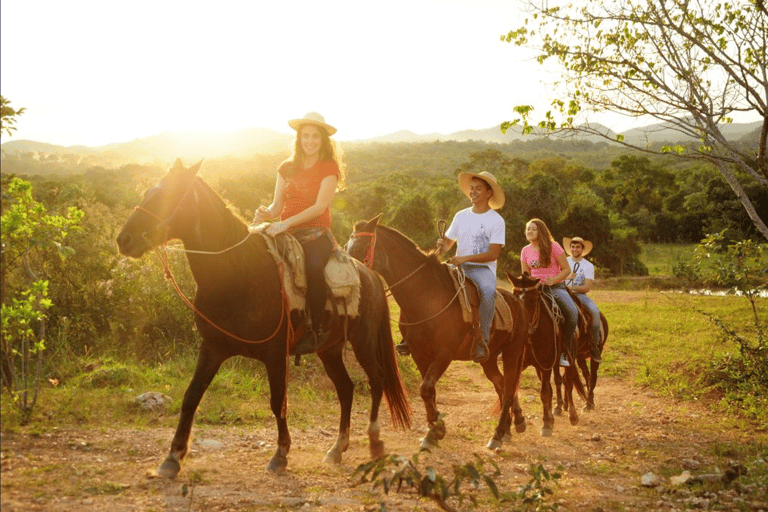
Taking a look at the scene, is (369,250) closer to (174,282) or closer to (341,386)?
(341,386)

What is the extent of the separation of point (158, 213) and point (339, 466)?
114 inches

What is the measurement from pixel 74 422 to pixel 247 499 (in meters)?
3.05

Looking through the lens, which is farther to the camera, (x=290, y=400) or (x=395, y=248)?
(x=290, y=400)

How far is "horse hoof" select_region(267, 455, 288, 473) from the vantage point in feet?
18.2

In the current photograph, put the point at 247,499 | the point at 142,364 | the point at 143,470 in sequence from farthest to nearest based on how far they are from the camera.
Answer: the point at 142,364 < the point at 143,470 < the point at 247,499

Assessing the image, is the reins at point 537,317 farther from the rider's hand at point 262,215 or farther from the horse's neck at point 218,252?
the horse's neck at point 218,252

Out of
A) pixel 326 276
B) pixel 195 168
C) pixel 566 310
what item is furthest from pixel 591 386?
pixel 195 168

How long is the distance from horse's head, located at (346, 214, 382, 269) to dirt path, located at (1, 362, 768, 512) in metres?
2.04

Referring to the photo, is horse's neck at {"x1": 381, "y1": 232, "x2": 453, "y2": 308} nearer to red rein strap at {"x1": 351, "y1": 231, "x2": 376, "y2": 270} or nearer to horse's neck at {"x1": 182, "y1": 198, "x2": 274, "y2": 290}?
red rein strap at {"x1": 351, "y1": 231, "x2": 376, "y2": 270}

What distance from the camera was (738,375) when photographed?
10.1 metres

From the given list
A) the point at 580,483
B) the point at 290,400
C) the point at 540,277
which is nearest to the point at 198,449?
the point at 290,400

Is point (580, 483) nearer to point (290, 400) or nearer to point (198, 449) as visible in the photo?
point (198, 449)

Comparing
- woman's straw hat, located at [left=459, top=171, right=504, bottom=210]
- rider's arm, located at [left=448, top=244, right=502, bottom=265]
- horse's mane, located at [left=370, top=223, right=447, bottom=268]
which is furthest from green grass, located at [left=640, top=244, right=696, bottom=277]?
horse's mane, located at [left=370, top=223, right=447, bottom=268]

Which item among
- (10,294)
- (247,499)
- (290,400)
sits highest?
(10,294)
